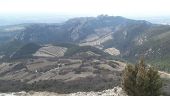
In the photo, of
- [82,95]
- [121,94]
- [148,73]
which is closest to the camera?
[148,73]

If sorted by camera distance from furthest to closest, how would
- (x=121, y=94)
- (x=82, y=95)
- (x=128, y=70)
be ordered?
(x=82, y=95), (x=121, y=94), (x=128, y=70)

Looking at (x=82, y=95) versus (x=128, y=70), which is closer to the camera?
(x=128, y=70)

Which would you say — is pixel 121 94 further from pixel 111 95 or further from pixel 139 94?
pixel 139 94

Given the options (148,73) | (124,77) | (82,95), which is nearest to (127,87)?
(124,77)

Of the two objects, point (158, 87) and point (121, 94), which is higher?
point (158, 87)

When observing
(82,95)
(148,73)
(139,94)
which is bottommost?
(82,95)

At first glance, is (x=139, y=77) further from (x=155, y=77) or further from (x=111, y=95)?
(x=111, y=95)
